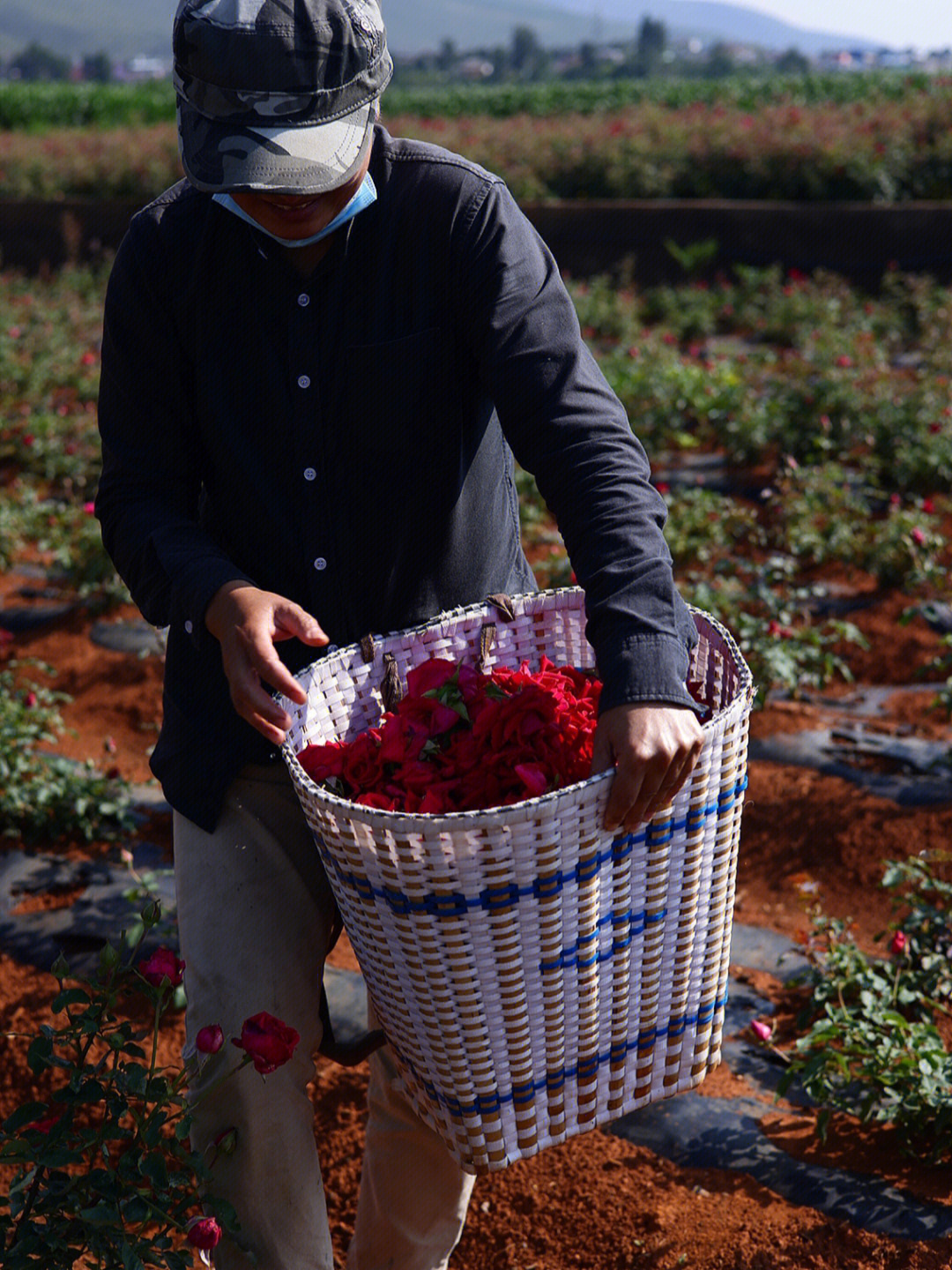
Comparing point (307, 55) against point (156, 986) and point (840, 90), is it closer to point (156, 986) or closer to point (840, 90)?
point (156, 986)

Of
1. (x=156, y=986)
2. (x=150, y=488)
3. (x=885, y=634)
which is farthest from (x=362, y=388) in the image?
(x=885, y=634)

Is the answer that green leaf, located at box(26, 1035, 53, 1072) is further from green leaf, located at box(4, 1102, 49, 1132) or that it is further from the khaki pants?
the khaki pants

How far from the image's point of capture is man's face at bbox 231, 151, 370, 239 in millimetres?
1521

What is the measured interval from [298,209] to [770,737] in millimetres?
2332

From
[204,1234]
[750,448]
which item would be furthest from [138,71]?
[204,1234]

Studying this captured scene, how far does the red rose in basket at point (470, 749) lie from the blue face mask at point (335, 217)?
1.86ft

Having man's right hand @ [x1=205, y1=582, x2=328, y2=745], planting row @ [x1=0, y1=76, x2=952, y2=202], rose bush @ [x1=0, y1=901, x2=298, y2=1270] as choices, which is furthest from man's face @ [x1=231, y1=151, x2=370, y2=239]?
planting row @ [x1=0, y1=76, x2=952, y2=202]

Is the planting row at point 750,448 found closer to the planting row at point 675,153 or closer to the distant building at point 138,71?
the planting row at point 675,153

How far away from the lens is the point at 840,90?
17.5 meters

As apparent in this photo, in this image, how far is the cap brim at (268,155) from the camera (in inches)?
56.6

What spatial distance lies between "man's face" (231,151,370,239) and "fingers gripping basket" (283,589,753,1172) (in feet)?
1.73

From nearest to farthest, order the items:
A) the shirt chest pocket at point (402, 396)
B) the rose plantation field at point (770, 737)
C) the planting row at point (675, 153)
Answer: the shirt chest pocket at point (402, 396)
the rose plantation field at point (770, 737)
the planting row at point (675, 153)

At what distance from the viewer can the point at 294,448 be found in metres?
1.67

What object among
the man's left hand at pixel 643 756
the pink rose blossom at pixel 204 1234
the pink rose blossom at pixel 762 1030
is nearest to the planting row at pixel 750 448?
the pink rose blossom at pixel 762 1030
